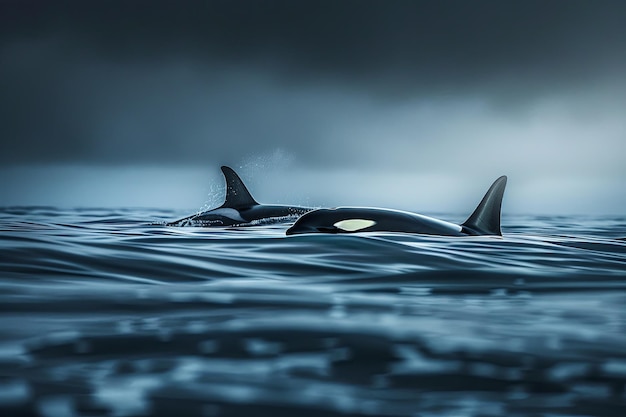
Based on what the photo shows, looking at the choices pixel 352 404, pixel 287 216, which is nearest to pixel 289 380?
pixel 352 404

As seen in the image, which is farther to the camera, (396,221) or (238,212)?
(238,212)

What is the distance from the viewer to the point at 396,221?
947 cm

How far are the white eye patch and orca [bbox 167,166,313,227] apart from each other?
567cm

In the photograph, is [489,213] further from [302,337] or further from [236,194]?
[302,337]

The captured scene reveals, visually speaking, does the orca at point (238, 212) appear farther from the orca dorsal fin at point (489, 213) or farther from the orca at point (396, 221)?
the orca dorsal fin at point (489, 213)

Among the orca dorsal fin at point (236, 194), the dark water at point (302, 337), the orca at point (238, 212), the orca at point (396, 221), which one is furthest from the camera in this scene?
the orca dorsal fin at point (236, 194)

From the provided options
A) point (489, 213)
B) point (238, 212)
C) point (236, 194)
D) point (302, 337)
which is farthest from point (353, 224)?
point (236, 194)

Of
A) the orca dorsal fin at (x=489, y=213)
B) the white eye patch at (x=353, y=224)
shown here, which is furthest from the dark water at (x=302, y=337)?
the orca dorsal fin at (x=489, y=213)

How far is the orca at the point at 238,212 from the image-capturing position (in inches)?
576

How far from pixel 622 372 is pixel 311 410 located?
1306 mm

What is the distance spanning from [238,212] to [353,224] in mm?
6562

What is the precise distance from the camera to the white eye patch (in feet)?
29.2

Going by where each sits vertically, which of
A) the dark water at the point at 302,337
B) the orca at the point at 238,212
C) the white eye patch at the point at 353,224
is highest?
the orca at the point at 238,212

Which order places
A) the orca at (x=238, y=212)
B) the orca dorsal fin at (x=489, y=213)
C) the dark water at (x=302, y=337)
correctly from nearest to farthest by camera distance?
the dark water at (x=302, y=337), the orca dorsal fin at (x=489, y=213), the orca at (x=238, y=212)
